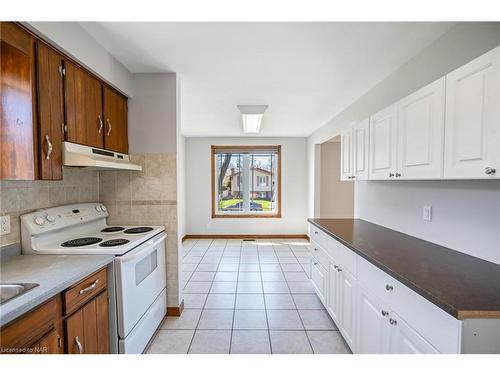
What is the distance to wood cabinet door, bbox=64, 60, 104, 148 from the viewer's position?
1.58 meters

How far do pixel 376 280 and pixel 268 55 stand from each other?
72.7 inches

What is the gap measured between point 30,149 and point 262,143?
4.53 meters

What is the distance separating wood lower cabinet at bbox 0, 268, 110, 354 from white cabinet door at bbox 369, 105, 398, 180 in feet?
7.24

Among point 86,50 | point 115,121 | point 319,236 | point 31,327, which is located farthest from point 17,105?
point 319,236

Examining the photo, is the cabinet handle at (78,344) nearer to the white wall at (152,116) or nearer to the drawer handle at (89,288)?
the drawer handle at (89,288)

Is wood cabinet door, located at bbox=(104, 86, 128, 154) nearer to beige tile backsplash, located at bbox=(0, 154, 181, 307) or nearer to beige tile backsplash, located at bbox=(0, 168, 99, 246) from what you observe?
beige tile backsplash, located at bbox=(0, 154, 181, 307)

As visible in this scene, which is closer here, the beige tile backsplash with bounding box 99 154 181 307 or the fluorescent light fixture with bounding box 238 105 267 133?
the beige tile backsplash with bounding box 99 154 181 307

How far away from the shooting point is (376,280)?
1.41 metres

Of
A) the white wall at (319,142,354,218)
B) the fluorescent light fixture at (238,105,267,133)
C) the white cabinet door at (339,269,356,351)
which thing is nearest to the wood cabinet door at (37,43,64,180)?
the fluorescent light fixture at (238,105,267,133)

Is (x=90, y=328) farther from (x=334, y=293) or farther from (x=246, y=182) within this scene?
(x=246, y=182)

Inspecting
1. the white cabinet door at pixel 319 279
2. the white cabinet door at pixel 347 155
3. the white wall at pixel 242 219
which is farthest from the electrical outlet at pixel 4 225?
the white wall at pixel 242 219

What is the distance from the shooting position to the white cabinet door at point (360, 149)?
2230 millimetres
